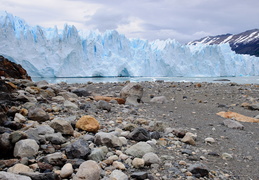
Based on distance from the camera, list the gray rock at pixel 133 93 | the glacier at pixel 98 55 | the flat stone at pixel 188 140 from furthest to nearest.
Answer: the glacier at pixel 98 55, the gray rock at pixel 133 93, the flat stone at pixel 188 140

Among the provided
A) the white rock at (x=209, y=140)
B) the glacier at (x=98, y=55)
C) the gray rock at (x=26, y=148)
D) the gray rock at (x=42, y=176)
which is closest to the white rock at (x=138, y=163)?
the gray rock at (x=42, y=176)

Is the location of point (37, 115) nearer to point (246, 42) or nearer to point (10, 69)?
point (10, 69)

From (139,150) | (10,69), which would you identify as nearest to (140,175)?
(139,150)

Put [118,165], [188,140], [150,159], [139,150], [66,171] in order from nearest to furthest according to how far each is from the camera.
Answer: [66,171] < [118,165] < [150,159] < [139,150] < [188,140]

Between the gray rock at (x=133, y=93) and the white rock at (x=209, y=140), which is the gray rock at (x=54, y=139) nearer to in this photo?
the white rock at (x=209, y=140)

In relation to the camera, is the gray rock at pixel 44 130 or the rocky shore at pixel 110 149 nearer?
the rocky shore at pixel 110 149

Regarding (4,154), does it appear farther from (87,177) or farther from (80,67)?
(80,67)
